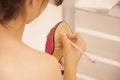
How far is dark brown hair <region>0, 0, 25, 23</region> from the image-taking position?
0.54 meters

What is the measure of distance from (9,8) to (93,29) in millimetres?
884

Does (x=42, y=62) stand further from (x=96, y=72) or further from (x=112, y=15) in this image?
(x=96, y=72)

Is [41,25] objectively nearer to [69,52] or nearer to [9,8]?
[69,52]

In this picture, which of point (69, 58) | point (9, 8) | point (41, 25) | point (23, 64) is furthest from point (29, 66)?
point (41, 25)

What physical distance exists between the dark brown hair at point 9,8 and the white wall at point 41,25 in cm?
90

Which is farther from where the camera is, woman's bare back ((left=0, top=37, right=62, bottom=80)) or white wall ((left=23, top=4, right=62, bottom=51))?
white wall ((left=23, top=4, right=62, bottom=51))

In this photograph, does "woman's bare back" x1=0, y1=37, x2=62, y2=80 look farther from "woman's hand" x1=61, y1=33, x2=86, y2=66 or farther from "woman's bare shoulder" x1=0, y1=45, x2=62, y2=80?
"woman's hand" x1=61, y1=33, x2=86, y2=66

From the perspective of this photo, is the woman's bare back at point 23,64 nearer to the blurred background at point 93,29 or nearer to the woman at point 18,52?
the woman at point 18,52

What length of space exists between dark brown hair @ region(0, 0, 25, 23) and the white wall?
90 centimetres

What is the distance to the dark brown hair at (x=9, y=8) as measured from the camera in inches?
21.2

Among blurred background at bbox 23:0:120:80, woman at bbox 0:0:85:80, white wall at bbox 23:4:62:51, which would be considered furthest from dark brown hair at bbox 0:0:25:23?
white wall at bbox 23:4:62:51

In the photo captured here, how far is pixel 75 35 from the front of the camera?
2.81 feet

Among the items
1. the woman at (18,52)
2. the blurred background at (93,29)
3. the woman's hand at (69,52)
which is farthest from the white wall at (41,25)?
the woman at (18,52)

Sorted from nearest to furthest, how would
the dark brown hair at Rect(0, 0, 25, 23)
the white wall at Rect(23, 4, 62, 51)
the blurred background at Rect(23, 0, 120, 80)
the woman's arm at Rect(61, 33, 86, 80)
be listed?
the dark brown hair at Rect(0, 0, 25, 23), the woman's arm at Rect(61, 33, 86, 80), the blurred background at Rect(23, 0, 120, 80), the white wall at Rect(23, 4, 62, 51)
